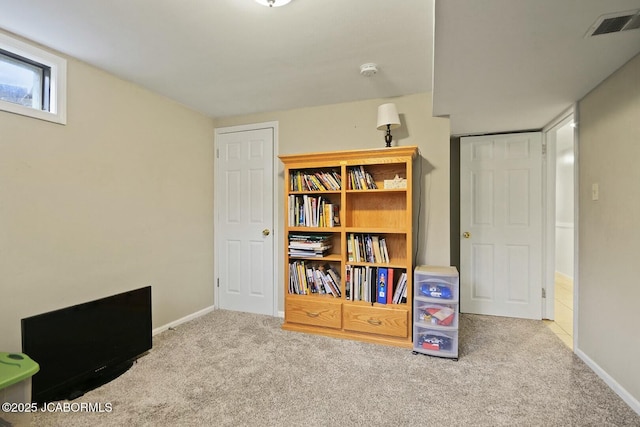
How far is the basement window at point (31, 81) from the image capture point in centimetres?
195

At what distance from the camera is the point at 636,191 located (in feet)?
5.73

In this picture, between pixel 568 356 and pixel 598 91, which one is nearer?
pixel 598 91

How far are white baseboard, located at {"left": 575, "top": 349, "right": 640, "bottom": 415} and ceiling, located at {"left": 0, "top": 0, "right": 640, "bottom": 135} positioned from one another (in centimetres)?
195

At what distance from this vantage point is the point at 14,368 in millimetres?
1519

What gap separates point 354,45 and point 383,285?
1918 millimetres

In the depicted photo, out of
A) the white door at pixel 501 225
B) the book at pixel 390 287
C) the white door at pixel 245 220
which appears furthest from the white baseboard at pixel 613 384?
the white door at pixel 245 220

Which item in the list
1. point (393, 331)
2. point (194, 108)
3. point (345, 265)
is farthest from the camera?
point (194, 108)

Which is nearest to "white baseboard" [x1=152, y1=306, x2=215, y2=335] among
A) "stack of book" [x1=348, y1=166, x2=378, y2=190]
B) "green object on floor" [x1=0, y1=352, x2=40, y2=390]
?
"green object on floor" [x1=0, y1=352, x2=40, y2=390]

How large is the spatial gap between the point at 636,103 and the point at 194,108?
357 centimetres

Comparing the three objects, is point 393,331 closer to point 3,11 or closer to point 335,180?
point 335,180

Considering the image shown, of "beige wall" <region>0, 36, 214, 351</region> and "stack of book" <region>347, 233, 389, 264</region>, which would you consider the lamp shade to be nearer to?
"stack of book" <region>347, 233, 389, 264</region>

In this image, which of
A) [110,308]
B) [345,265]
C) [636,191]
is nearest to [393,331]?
[345,265]

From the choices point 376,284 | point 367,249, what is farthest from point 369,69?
point 376,284

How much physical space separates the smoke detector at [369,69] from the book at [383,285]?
165 cm
